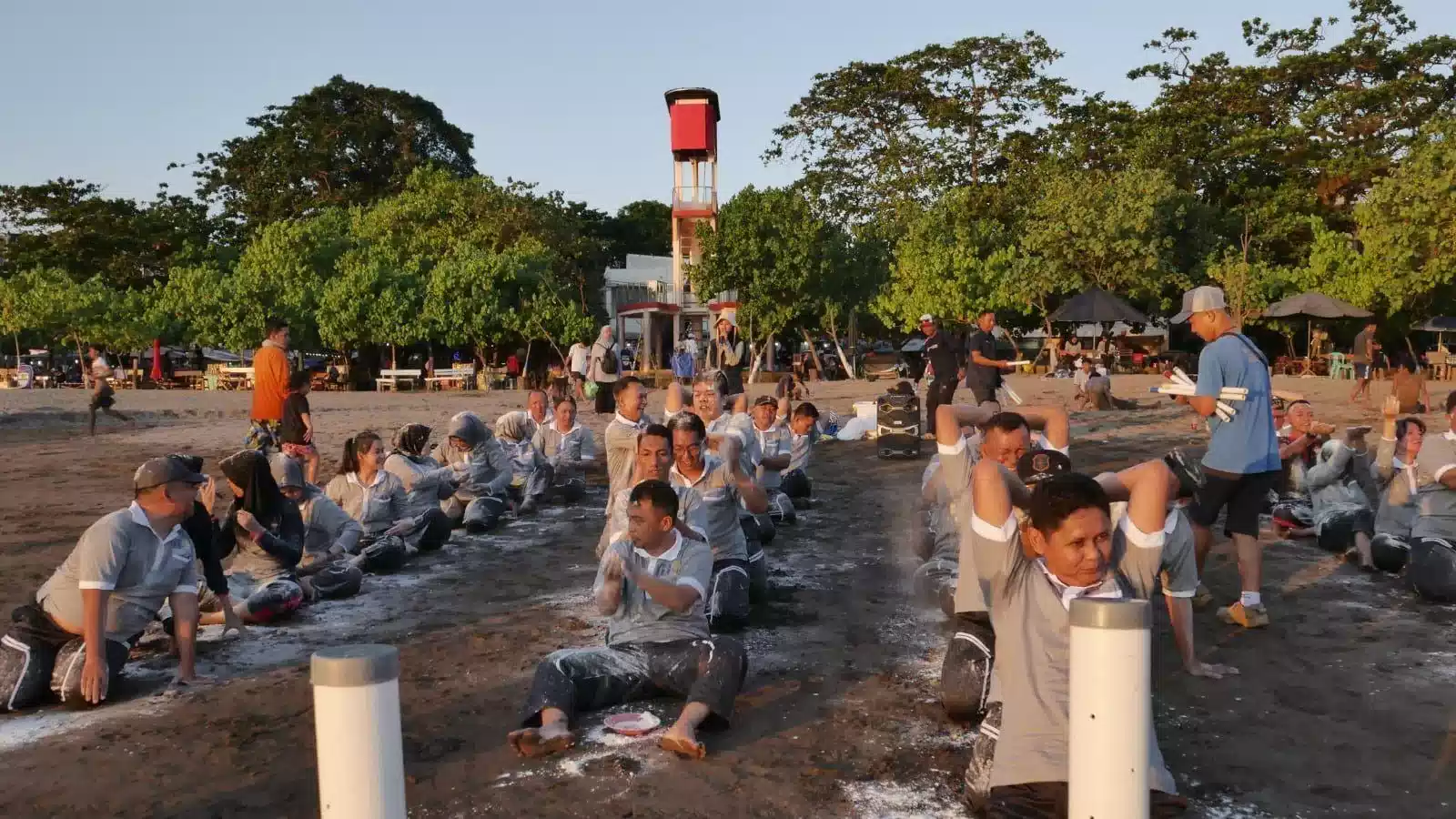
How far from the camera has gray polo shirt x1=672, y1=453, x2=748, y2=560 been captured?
682cm

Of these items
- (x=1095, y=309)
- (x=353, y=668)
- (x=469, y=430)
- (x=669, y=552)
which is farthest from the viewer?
(x=1095, y=309)

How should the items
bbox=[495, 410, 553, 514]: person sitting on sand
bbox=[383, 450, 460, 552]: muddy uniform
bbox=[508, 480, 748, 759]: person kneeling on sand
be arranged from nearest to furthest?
bbox=[508, 480, 748, 759]: person kneeling on sand, bbox=[383, 450, 460, 552]: muddy uniform, bbox=[495, 410, 553, 514]: person sitting on sand

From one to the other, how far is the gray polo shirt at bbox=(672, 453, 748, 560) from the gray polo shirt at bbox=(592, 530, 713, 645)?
157 centimetres

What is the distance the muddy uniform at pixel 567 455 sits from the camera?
39.8 feet

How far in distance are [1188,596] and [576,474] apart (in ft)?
26.9

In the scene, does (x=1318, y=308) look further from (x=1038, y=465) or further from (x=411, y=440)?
(x=1038, y=465)

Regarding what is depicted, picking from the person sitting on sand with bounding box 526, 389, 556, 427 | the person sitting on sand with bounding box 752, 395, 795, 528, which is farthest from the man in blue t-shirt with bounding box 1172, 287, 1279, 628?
the person sitting on sand with bounding box 526, 389, 556, 427

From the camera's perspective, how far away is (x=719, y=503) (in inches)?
270

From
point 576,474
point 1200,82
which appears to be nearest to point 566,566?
point 576,474

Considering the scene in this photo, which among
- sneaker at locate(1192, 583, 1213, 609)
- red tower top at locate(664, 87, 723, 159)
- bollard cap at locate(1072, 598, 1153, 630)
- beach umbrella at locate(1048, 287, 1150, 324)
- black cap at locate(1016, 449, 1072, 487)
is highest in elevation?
red tower top at locate(664, 87, 723, 159)

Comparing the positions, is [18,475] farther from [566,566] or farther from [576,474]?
[566,566]

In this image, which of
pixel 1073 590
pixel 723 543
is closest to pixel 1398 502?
pixel 723 543

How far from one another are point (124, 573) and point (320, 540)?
257 cm

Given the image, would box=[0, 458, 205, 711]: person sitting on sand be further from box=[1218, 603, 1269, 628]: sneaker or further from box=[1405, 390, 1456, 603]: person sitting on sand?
box=[1405, 390, 1456, 603]: person sitting on sand
